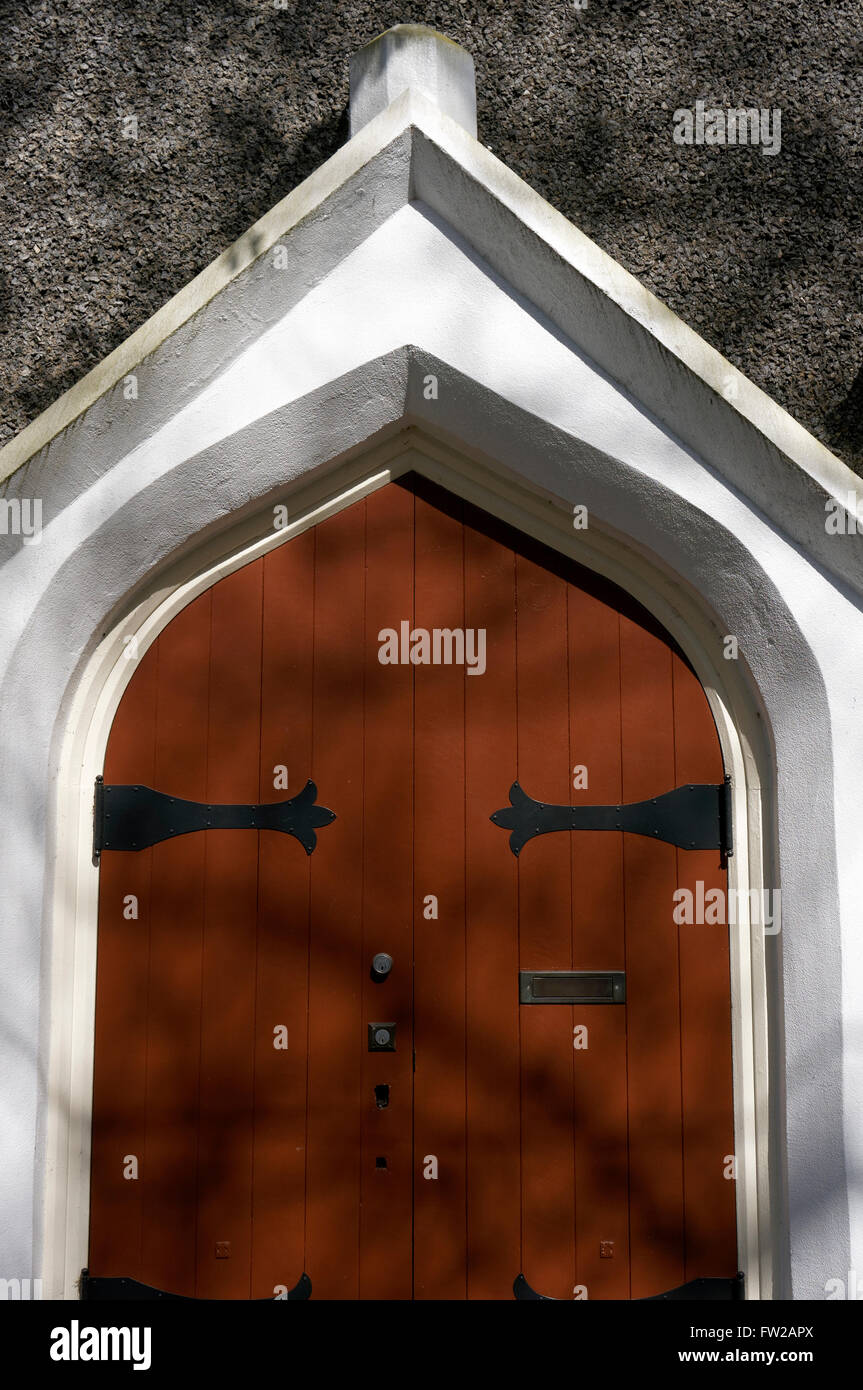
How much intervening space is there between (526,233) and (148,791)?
6.24 feet

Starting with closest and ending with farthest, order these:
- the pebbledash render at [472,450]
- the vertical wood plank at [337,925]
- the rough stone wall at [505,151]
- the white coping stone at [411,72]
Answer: the pebbledash render at [472,450]
the white coping stone at [411,72]
the vertical wood plank at [337,925]
the rough stone wall at [505,151]

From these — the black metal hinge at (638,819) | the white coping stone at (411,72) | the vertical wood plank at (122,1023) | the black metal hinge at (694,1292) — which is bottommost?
the black metal hinge at (694,1292)

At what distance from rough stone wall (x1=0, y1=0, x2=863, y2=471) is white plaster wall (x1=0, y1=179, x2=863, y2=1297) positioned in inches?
A: 29.4

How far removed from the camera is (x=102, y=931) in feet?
8.75

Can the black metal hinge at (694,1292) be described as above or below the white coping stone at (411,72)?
below

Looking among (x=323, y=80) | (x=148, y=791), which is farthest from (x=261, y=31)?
(x=148, y=791)

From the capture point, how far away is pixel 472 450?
2.68 meters

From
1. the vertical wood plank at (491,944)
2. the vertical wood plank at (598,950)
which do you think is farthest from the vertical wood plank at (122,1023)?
the vertical wood plank at (598,950)

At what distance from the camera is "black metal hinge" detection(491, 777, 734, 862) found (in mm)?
2689

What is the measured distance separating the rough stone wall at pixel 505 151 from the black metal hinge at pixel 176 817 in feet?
4.34

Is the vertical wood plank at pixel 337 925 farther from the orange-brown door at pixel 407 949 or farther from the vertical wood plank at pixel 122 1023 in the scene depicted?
the vertical wood plank at pixel 122 1023

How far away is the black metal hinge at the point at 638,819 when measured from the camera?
2689 millimetres

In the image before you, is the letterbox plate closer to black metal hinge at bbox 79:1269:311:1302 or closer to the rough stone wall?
black metal hinge at bbox 79:1269:311:1302

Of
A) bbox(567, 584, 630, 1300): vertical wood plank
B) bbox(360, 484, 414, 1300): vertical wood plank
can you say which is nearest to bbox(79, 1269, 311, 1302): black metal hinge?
bbox(360, 484, 414, 1300): vertical wood plank
